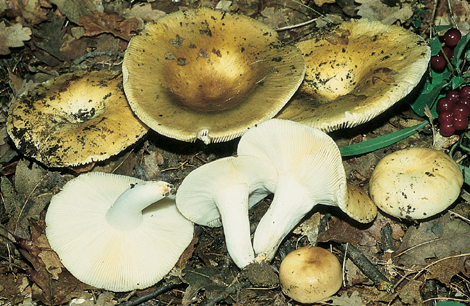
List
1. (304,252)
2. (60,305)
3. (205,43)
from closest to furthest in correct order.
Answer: (304,252)
(60,305)
(205,43)

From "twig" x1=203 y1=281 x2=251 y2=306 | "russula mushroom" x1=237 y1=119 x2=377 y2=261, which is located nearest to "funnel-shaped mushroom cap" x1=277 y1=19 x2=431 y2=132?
"russula mushroom" x1=237 y1=119 x2=377 y2=261

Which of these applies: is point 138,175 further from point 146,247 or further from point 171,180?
point 146,247

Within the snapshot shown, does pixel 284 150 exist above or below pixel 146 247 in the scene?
above

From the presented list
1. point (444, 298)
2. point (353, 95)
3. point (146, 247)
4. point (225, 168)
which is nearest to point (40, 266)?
point (146, 247)

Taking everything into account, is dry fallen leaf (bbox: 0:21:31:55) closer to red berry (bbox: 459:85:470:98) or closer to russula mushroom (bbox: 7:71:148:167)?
russula mushroom (bbox: 7:71:148:167)

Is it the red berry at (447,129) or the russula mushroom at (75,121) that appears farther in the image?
the red berry at (447,129)

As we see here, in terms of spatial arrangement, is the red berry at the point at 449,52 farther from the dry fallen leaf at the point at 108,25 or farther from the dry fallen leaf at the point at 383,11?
the dry fallen leaf at the point at 108,25

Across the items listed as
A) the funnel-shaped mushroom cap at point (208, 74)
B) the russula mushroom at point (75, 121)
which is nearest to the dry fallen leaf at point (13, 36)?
the russula mushroom at point (75, 121)
